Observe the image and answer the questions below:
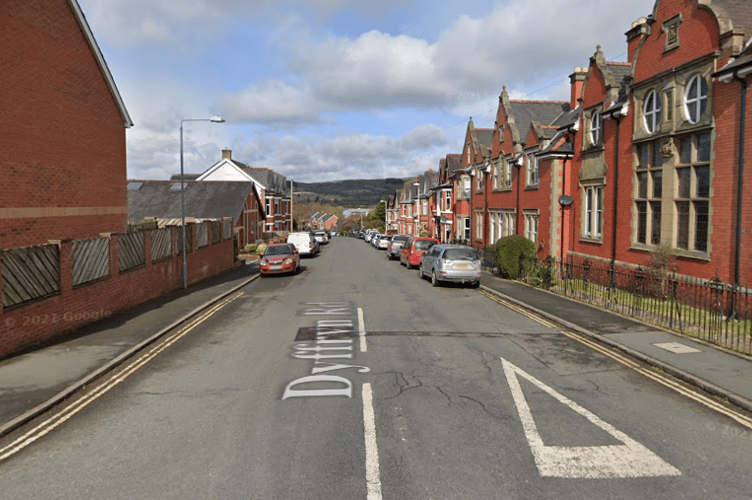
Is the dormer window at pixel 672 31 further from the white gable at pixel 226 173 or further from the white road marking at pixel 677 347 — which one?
the white gable at pixel 226 173

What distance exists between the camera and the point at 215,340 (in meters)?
11.5

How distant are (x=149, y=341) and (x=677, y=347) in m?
10.7

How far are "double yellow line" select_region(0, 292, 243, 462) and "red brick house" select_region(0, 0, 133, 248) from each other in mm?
5074

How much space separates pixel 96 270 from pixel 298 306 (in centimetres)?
570

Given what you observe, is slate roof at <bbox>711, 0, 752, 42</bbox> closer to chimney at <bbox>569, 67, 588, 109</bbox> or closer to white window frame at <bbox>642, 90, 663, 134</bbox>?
white window frame at <bbox>642, 90, 663, 134</bbox>

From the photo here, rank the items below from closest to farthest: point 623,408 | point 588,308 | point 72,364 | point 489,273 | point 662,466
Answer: point 662,466, point 623,408, point 72,364, point 588,308, point 489,273

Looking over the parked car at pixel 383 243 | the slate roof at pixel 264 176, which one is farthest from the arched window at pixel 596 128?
the slate roof at pixel 264 176

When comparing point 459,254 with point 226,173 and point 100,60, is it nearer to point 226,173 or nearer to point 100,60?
point 100,60

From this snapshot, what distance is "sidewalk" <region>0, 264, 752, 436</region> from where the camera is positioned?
7492 millimetres

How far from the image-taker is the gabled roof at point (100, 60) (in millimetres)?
16281

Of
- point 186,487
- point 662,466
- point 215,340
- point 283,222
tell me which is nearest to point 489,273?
point 215,340

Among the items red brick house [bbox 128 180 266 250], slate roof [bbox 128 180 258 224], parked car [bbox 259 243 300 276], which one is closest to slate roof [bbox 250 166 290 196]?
red brick house [bbox 128 180 266 250]

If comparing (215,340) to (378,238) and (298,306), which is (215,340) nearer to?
(298,306)

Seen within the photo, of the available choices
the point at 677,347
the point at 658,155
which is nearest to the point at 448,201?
the point at 658,155
